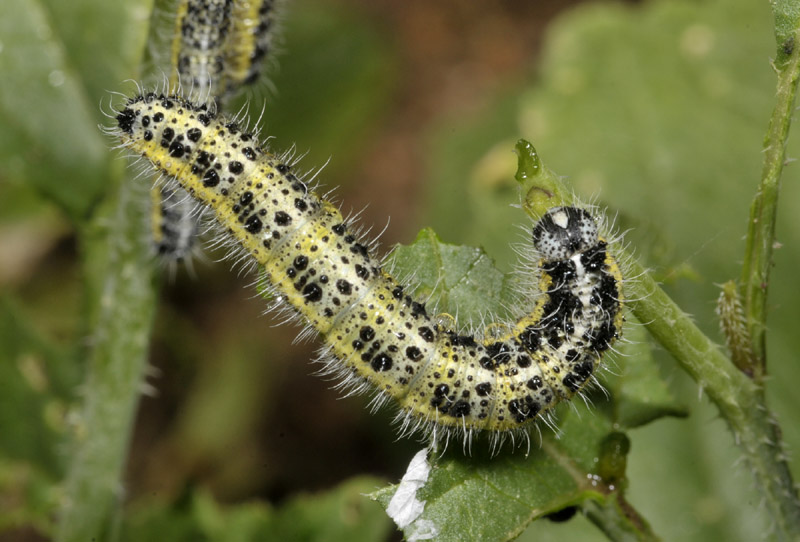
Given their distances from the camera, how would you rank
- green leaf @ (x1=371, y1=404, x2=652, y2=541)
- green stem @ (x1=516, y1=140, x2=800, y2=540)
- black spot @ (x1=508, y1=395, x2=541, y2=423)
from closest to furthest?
green stem @ (x1=516, y1=140, x2=800, y2=540), green leaf @ (x1=371, y1=404, x2=652, y2=541), black spot @ (x1=508, y1=395, x2=541, y2=423)

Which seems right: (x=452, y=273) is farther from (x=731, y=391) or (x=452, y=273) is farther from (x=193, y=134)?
(x=193, y=134)

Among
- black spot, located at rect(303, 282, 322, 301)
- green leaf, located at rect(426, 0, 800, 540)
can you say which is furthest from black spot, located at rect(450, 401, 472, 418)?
green leaf, located at rect(426, 0, 800, 540)

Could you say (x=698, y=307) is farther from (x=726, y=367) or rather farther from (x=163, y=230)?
(x=163, y=230)

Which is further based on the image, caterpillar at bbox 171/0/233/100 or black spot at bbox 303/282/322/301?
caterpillar at bbox 171/0/233/100

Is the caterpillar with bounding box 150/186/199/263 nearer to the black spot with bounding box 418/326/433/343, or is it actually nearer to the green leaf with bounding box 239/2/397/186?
the black spot with bounding box 418/326/433/343

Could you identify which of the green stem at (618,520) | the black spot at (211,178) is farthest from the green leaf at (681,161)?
the black spot at (211,178)

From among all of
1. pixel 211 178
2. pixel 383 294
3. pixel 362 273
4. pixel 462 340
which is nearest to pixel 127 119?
pixel 211 178

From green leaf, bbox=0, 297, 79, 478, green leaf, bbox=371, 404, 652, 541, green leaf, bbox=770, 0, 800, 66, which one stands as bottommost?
green leaf, bbox=0, 297, 79, 478
